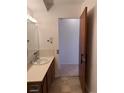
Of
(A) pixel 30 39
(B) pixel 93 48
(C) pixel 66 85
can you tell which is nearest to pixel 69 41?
(C) pixel 66 85

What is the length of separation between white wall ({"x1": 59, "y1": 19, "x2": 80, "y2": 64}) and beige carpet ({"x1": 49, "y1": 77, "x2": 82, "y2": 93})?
2147 mm

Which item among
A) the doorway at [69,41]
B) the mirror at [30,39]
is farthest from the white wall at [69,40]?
the mirror at [30,39]

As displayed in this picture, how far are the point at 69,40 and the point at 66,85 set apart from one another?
3.03m

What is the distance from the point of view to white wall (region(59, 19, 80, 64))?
6.85m

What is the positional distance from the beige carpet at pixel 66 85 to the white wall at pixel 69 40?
7.04 feet

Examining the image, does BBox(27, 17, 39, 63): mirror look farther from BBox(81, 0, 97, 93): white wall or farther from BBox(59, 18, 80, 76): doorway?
BBox(59, 18, 80, 76): doorway

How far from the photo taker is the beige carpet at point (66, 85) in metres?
3.84

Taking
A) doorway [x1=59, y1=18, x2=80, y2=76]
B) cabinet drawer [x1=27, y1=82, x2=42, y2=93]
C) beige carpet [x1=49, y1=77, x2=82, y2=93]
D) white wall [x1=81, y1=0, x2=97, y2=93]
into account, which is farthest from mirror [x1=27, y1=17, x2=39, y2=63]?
doorway [x1=59, y1=18, x2=80, y2=76]

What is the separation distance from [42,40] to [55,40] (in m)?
0.42
